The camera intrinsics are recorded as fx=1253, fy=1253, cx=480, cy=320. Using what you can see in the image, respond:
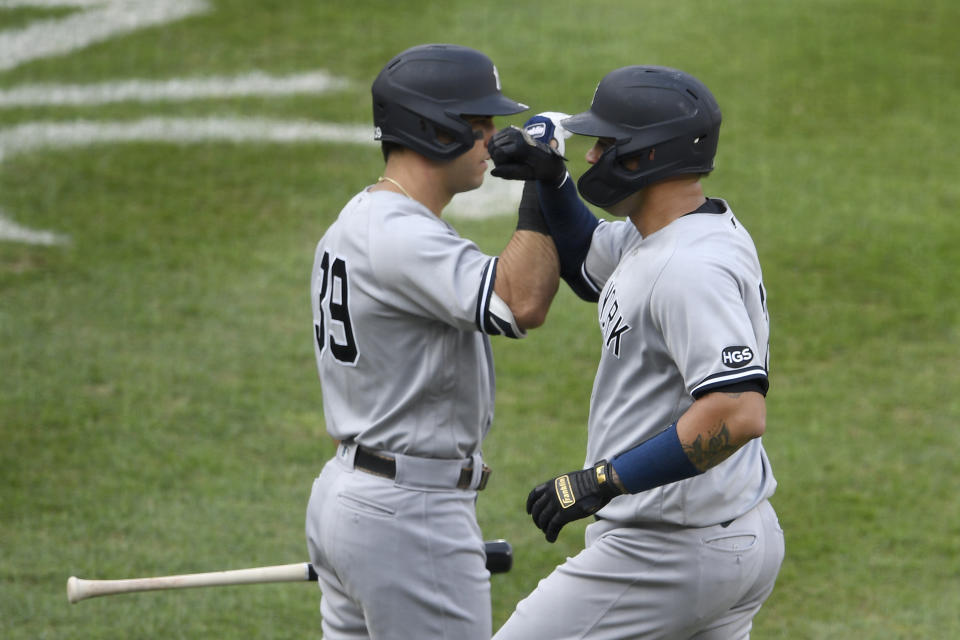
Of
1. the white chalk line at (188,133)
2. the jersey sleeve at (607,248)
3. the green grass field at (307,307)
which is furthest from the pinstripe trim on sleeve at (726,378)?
the white chalk line at (188,133)

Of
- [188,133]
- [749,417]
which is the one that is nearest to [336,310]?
[749,417]

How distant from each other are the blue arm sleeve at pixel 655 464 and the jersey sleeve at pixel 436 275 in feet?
1.68

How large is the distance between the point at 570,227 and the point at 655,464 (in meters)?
1.02

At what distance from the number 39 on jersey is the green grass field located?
2.23 m

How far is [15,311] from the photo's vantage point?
28.4ft

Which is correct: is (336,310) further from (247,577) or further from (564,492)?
(247,577)

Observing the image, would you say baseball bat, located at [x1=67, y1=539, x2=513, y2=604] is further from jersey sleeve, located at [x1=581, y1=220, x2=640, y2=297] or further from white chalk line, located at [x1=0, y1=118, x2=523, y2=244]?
white chalk line, located at [x1=0, y1=118, x2=523, y2=244]

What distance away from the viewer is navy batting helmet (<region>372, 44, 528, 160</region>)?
387cm

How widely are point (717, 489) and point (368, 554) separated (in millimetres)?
1065

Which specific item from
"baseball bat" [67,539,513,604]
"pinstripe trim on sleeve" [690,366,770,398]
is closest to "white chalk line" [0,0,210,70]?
"baseball bat" [67,539,513,604]

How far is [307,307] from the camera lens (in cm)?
881

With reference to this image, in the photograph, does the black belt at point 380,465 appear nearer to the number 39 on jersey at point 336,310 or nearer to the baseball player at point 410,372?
the baseball player at point 410,372

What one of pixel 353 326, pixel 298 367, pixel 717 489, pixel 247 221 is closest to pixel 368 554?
pixel 353 326

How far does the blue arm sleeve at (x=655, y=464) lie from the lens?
337 centimetres
